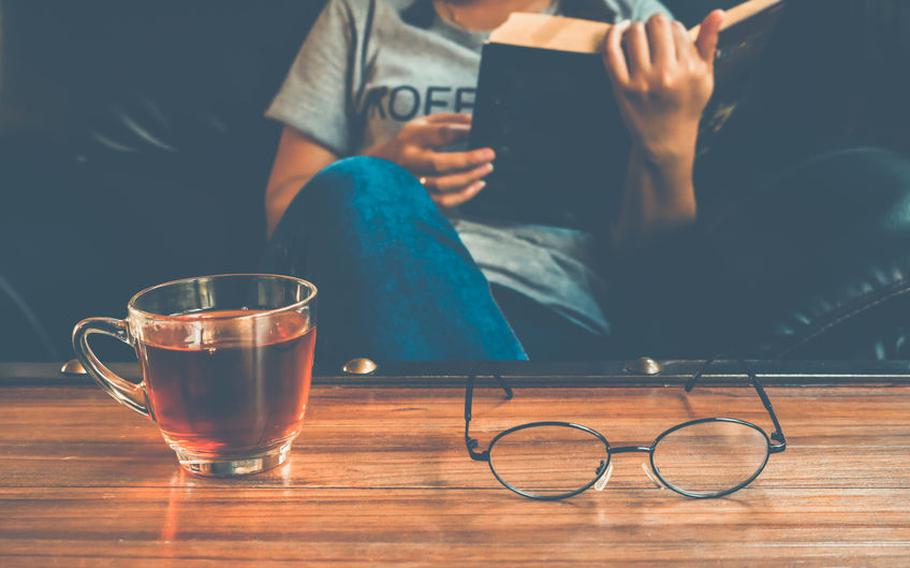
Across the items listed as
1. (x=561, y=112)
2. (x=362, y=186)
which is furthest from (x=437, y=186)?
(x=362, y=186)

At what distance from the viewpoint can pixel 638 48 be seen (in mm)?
967

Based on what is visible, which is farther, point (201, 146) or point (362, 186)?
point (201, 146)

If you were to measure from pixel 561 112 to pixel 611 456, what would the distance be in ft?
1.95

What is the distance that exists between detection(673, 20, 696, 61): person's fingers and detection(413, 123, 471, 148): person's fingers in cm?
29

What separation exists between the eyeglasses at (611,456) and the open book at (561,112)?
0.53 m

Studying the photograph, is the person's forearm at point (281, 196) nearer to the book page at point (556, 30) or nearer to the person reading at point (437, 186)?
the person reading at point (437, 186)

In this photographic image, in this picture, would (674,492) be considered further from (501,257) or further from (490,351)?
(501,257)

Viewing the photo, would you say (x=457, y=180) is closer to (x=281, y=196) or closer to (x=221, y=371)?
(x=281, y=196)

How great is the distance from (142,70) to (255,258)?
0.38 meters

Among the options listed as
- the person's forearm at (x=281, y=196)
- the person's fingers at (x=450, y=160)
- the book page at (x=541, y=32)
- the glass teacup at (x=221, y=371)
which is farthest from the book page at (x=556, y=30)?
the glass teacup at (x=221, y=371)

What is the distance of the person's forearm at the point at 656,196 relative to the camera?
1.06 metres

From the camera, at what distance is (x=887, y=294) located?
2.53 feet

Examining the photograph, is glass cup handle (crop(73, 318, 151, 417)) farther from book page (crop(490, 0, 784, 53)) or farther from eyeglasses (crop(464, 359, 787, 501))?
book page (crop(490, 0, 784, 53))

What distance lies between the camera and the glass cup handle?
477 millimetres
